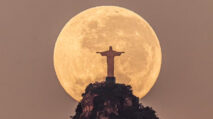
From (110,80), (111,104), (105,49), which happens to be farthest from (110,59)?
(111,104)

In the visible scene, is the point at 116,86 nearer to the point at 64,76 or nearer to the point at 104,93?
the point at 104,93

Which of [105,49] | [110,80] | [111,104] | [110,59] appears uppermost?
[105,49]

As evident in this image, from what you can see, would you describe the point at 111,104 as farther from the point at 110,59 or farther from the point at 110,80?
the point at 110,59

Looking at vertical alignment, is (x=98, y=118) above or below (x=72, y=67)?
below

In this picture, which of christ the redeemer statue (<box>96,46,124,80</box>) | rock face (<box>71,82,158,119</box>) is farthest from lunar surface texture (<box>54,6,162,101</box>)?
rock face (<box>71,82,158,119</box>)

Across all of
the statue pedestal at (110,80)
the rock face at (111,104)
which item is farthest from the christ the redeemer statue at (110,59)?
the rock face at (111,104)

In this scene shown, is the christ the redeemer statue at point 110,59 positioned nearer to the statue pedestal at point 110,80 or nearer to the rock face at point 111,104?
the statue pedestal at point 110,80

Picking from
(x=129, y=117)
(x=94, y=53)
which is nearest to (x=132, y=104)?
(x=129, y=117)

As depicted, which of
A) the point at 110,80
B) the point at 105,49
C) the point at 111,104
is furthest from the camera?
the point at 105,49
